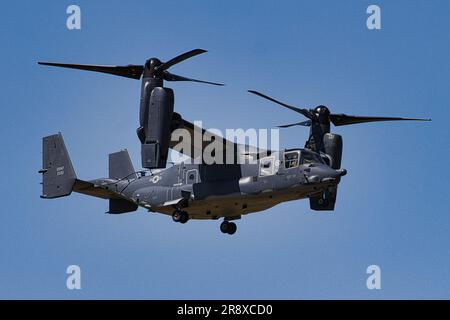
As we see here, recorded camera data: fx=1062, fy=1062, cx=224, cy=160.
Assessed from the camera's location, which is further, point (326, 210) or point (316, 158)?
point (326, 210)

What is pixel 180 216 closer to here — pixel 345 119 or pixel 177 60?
pixel 177 60

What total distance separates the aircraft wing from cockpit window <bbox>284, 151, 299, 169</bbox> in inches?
42.8

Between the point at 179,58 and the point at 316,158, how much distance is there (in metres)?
4.88

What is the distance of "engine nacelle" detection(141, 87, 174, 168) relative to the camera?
96.7ft

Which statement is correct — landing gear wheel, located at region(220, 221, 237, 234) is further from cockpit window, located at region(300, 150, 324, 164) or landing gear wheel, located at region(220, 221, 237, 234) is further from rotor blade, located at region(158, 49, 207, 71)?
rotor blade, located at region(158, 49, 207, 71)

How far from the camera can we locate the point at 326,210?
3266 cm

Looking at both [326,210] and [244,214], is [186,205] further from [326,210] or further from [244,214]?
[326,210]

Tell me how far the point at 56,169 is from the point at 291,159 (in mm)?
7263

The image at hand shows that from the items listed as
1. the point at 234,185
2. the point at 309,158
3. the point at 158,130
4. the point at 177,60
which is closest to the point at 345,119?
the point at 309,158

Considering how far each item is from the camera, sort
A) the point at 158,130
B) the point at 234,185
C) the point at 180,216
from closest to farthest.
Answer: the point at 158,130 < the point at 234,185 < the point at 180,216

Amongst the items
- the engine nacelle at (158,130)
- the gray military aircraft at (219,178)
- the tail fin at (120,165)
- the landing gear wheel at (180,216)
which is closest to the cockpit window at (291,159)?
the gray military aircraft at (219,178)

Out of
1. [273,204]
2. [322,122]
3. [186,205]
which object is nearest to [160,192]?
[186,205]

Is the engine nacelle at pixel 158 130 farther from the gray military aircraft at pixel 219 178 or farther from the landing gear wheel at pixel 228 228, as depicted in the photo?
the landing gear wheel at pixel 228 228

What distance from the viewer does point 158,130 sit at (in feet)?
96.7
